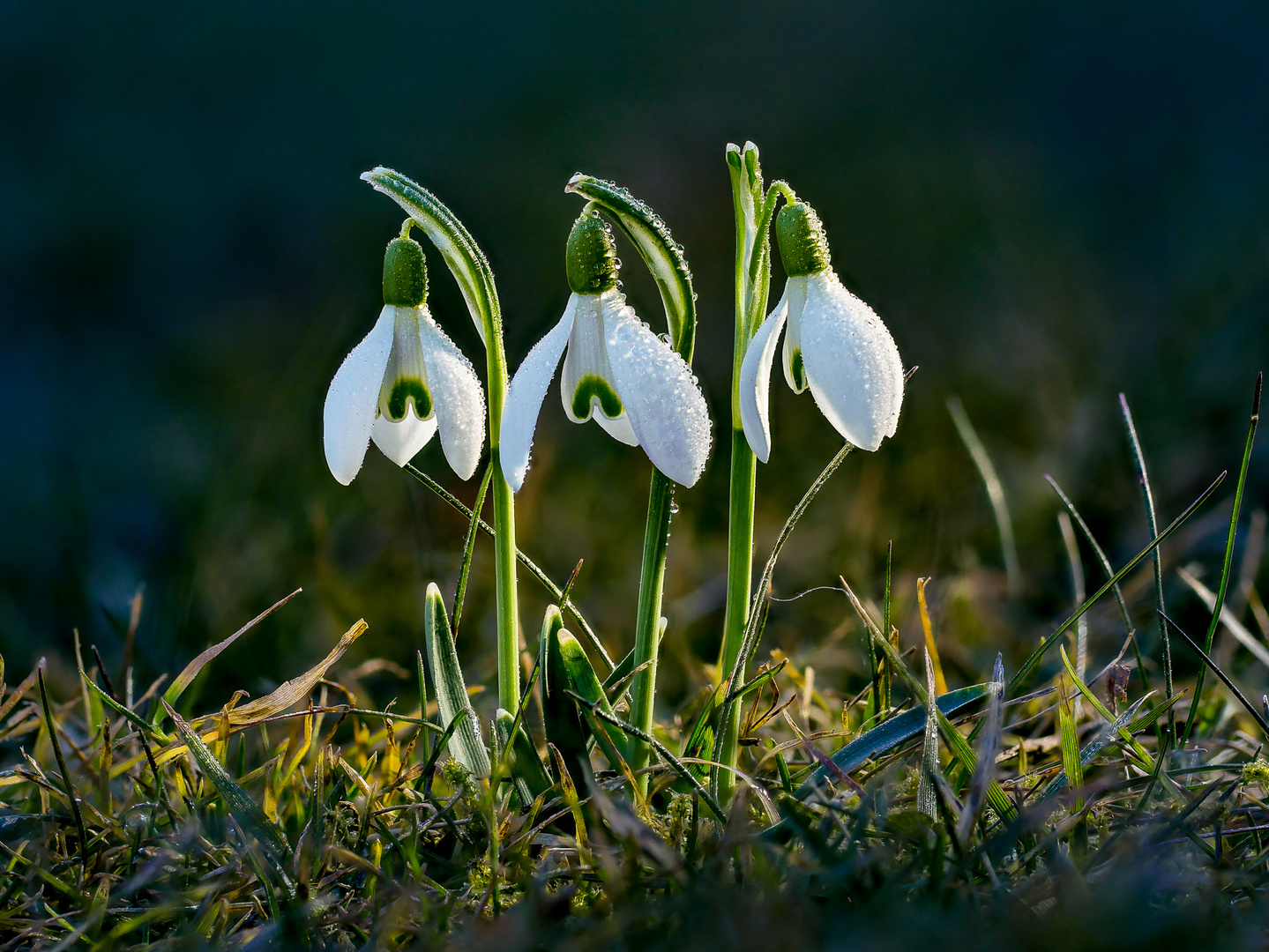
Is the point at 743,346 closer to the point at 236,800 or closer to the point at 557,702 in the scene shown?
the point at 557,702

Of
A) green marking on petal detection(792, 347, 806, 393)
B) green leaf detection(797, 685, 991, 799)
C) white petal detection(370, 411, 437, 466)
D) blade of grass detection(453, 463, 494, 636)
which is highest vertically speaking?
green marking on petal detection(792, 347, 806, 393)

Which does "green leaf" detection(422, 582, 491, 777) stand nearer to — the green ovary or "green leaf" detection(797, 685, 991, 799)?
the green ovary

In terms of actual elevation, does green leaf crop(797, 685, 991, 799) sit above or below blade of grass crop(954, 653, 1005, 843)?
below

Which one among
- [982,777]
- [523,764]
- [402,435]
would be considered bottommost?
[523,764]

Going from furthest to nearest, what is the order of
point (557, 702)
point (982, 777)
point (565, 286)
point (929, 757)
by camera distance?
point (565, 286) < point (557, 702) < point (929, 757) < point (982, 777)

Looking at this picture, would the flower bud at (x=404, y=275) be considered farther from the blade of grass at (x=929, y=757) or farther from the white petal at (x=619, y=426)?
the blade of grass at (x=929, y=757)

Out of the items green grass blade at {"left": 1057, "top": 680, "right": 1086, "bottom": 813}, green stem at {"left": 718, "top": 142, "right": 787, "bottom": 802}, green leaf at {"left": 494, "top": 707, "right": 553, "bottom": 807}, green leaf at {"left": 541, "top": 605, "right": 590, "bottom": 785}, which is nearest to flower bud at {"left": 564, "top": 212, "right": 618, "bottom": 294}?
green stem at {"left": 718, "top": 142, "right": 787, "bottom": 802}

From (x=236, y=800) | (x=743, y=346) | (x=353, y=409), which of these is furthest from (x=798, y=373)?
(x=236, y=800)
